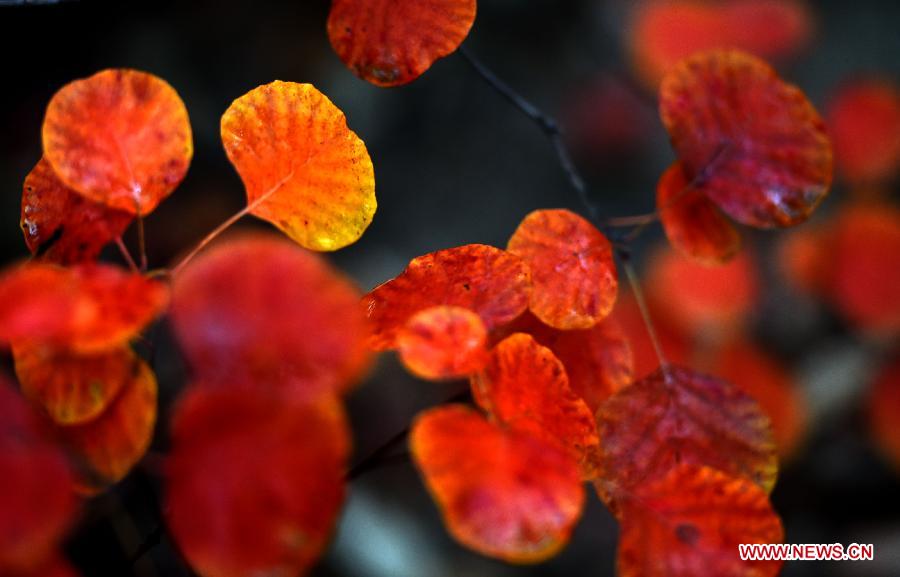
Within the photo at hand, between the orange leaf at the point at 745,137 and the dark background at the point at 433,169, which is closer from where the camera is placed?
the orange leaf at the point at 745,137

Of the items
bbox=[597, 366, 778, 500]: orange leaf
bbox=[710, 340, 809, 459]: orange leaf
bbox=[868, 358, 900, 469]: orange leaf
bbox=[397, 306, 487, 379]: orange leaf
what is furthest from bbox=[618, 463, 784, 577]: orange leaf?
bbox=[868, 358, 900, 469]: orange leaf

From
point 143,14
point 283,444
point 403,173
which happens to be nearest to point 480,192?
point 403,173

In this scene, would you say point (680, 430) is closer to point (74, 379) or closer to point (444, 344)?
point (444, 344)

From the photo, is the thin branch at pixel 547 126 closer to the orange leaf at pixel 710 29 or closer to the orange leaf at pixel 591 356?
the orange leaf at pixel 591 356

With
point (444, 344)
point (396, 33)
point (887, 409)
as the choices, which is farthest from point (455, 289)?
point (887, 409)

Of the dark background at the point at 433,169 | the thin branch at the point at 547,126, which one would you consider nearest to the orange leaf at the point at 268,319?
the thin branch at the point at 547,126
